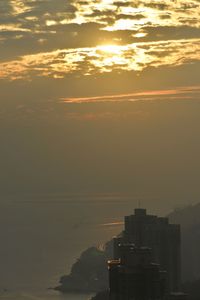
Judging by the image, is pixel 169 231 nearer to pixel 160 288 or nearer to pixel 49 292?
pixel 49 292

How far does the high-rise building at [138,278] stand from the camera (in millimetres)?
72500

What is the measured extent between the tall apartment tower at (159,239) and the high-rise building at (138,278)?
41.6 m

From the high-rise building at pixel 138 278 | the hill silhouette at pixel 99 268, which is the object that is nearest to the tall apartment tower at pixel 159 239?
the high-rise building at pixel 138 278

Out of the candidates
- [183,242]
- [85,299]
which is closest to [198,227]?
[183,242]

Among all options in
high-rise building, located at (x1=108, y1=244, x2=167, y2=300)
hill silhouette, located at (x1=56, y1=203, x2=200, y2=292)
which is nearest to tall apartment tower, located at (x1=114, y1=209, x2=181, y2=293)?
high-rise building, located at (x1=108, y1=244, x2=167, y2=300)

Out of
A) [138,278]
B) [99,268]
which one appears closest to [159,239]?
[138,278]

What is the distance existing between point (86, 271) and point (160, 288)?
10525 centimetres

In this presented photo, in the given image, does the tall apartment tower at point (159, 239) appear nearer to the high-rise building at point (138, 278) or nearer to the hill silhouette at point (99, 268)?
the high-rise building at point (138, 278)

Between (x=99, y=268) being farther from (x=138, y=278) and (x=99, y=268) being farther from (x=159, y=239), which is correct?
(x=138, y=278)

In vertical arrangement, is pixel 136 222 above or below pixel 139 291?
above

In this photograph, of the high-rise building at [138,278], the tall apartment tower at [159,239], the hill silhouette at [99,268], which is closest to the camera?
the high-rise building at [138,278]

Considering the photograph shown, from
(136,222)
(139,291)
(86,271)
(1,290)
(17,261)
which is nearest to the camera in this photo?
(139,291)

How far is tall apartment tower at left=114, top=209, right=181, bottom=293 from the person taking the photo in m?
117

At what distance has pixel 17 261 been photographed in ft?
621
